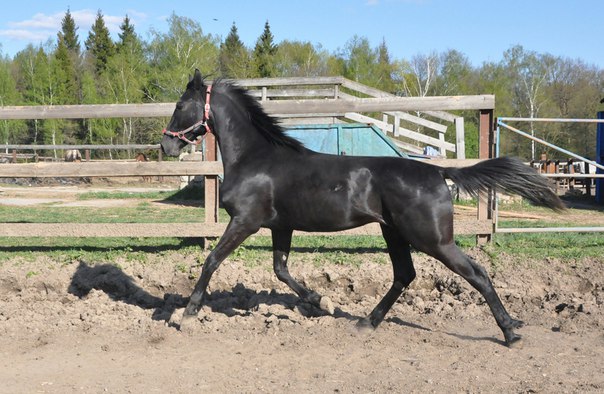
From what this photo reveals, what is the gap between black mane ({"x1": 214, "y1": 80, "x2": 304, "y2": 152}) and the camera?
19.1ft

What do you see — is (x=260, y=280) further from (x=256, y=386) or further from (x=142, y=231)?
(x=256, y=386)

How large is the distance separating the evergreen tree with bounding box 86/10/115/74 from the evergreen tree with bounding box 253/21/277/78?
13.8 meters

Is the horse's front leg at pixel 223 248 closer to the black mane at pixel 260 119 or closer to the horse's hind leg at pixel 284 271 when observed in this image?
the horse's hind leg at pixel 284 271

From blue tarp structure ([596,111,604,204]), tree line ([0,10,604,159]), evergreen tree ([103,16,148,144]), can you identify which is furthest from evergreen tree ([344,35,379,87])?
blue tarp structure ([596,111,604,204])

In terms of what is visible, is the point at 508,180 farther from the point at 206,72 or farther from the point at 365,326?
the point at 206,72

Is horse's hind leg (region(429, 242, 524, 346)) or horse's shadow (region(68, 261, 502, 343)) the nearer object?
horse's hind leg (region(429, 242, 524, 346))

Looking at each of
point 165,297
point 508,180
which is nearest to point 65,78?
point 165,297

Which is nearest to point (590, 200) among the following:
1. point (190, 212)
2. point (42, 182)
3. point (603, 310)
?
point (190, 212)

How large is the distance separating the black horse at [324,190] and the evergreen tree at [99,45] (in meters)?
53.2

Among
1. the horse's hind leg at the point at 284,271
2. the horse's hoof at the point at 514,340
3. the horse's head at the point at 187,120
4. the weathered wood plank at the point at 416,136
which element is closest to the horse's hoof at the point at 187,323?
the horse's hind leg at the point at 284,271

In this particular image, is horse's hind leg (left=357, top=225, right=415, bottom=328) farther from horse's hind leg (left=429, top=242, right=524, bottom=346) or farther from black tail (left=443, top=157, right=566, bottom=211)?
black tail (left=443, top=157, right=566, bottom=211)

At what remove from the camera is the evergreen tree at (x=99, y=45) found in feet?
189

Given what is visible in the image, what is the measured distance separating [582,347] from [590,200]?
1545 centimetres

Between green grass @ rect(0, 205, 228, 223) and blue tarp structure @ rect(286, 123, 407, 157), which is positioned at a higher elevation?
blue tarp structure @ rect(286, 123, 407, 157)
